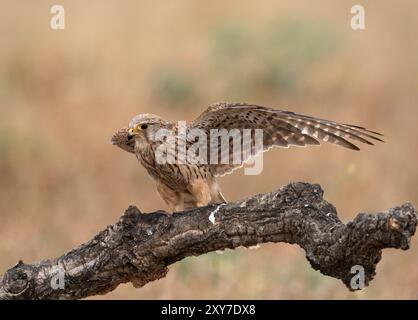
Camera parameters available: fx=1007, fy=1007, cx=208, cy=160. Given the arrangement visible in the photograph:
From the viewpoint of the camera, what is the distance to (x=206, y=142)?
6.93m

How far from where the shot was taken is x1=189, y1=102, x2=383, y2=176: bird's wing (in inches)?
256

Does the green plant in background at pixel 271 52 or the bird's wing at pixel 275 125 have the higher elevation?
the green plant in background at pixel 271 52

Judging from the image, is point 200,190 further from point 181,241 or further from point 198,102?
point 198,102

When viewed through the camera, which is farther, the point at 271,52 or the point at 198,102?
the point at 271,52

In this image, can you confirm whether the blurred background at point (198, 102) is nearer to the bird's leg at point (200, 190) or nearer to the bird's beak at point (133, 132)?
the bird's leg at point (200, 190)

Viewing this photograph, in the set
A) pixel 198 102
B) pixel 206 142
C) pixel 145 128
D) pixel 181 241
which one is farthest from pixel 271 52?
pixel 181 241

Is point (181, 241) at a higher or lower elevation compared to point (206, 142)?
lower

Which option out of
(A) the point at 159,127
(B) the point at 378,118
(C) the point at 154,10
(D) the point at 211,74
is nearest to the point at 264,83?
(D) the point at 211,74

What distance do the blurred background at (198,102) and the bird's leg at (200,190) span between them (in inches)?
66.7

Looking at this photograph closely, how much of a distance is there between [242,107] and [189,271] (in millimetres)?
3060

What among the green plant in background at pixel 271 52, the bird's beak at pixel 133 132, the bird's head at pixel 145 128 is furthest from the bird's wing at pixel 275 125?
the green plant in background at pixel 271 52

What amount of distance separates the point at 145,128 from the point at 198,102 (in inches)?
278

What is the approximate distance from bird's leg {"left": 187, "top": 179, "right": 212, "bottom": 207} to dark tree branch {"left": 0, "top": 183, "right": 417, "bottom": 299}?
44.2 inches

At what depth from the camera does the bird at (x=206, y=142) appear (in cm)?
666
